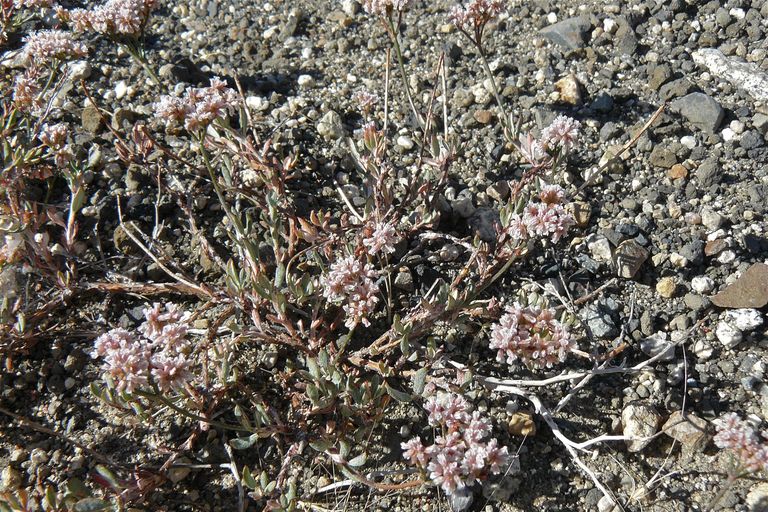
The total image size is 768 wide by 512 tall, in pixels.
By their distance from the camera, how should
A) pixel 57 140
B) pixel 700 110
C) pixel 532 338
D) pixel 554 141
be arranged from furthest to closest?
pixel 700 110
pixel 57 140
pixel 554 141
pixel 532 338

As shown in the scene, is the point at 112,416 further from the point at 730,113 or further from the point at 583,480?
the point at 730,113

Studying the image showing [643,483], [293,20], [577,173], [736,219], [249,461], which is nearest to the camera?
[643,483]

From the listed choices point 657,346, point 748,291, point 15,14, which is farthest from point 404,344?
point 15,14

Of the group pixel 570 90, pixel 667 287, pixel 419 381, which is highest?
pixel 570 90

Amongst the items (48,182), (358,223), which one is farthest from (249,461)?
(48,182)

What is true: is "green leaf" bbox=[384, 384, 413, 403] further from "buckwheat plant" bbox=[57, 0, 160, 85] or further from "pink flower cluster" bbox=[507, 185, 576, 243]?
"buckwheat plant" bbox=[57, 0, 160, 85]

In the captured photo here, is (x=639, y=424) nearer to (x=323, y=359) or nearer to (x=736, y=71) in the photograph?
(x=323, y=359)

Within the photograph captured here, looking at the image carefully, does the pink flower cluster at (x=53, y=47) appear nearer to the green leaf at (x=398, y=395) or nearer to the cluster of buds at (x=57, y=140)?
the cluster of buds at (x=57, y=140)
